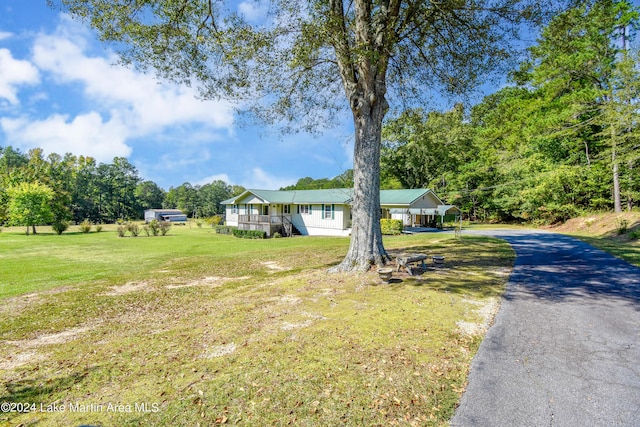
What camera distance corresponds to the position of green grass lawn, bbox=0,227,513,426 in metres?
2.97

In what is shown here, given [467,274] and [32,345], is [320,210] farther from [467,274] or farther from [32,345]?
[32,345]

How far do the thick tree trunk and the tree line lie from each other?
37725 millimetres

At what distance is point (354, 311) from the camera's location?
18.2 ft

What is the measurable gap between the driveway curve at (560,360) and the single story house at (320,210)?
17.8 m

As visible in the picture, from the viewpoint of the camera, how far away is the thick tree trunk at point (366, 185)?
8281 millimetres

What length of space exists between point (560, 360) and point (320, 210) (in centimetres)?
2292

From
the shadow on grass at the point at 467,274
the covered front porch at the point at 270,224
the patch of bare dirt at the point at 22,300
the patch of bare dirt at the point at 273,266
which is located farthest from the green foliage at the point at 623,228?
the patch of bare dirt at the point at 22,300

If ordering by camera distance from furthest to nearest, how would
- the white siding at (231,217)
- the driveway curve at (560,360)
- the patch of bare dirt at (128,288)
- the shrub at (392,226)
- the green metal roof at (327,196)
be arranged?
the white siding at (231,217)
the green metal roof at (327,196)
the shrub at (392,226)
the patch of bare dirt at (128,288)
the driveway curve at (560,360)

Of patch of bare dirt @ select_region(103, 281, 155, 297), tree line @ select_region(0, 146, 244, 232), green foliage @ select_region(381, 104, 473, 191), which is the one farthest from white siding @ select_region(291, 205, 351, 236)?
tree line @ select_region(0, 146, 244, 232)

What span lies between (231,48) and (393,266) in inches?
296

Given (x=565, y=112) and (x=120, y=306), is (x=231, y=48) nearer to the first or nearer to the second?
(x=120, y=306)

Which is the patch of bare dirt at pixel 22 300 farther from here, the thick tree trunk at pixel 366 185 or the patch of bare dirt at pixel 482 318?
the patch of bare dirt at pixel 482 318

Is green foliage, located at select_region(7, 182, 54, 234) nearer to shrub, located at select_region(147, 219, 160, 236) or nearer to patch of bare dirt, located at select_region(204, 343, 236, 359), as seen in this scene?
shrub, located at select_region(147, 219, 160, 236)

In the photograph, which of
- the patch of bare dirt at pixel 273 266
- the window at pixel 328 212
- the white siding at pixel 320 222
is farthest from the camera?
the window at pixel 328 212
